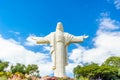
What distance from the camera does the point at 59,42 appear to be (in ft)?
63.5

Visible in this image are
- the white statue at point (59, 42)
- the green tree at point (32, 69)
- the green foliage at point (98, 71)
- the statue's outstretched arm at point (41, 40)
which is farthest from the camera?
the green foliage at point (98, 71)

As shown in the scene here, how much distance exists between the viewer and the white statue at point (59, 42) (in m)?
19.1

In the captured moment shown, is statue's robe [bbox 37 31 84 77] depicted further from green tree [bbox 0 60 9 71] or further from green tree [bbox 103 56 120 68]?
green tree [bbox 103 56 120 68]

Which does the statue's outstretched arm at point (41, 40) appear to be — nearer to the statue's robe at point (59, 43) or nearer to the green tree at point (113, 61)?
the statue's robe at point (59, 43)

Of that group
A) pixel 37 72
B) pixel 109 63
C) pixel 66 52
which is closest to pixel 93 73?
pixel 109 63

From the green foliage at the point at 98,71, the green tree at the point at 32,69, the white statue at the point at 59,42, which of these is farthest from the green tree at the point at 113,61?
the white statue at the point at 59,42

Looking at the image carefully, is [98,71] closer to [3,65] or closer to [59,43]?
[3,65]

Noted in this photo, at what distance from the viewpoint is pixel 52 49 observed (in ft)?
63.4

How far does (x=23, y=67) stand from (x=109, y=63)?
435 inches

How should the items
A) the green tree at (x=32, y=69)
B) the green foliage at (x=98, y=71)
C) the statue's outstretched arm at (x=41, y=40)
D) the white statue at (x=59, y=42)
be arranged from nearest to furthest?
the white statue at (x=59, y=42) → the statue's outstretched arm at (x=41, y=40) → the green tree at (x=32, y=69) → the green foliage at (x=98, y=71)

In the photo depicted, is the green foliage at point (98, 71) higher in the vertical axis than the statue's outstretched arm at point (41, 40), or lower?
higher

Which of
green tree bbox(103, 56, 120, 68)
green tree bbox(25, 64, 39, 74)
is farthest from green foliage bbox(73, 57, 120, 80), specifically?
green tree bbox(25, 64, 39, 74)

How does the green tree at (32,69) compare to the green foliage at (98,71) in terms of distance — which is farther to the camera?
the green foliage at (98,71)

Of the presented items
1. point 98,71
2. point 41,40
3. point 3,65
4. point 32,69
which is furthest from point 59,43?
point 98,71
